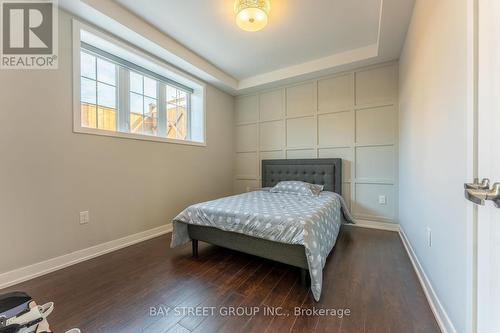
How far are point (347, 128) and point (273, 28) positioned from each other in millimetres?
1907

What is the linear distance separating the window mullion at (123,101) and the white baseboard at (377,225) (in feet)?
12.2

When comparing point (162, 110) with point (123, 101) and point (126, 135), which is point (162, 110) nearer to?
point (123, 101)

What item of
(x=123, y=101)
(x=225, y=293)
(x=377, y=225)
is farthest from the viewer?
(x=377, y=225)

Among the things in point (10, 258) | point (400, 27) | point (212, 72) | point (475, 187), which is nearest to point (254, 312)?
point (475, 187)

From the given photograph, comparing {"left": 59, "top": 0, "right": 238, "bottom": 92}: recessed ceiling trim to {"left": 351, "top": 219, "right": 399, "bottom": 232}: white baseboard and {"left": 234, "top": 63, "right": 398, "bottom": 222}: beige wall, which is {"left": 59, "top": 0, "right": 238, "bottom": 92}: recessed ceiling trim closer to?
{"left": 234, "top": 63, "right": 398, "bottom": 222}: beige wall

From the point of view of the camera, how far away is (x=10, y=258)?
1759mm

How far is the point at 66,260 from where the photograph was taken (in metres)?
2.08

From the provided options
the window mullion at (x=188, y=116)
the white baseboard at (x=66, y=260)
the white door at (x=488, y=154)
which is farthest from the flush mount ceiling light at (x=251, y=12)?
the white baseboard at (x=66, y=260)

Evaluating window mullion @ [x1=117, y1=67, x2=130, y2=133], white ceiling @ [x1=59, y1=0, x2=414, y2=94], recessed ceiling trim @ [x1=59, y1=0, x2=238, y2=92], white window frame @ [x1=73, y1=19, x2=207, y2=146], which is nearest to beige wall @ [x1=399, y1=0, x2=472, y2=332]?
white ceiling @ [x1=59, y1=0, x2=414, y2=94]

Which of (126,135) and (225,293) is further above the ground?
(126,135)

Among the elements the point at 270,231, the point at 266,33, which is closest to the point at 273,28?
the point at 266,33

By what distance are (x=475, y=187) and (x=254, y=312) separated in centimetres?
139

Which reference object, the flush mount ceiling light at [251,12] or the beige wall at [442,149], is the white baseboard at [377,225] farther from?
the flush mount ceiling light at [251,12]

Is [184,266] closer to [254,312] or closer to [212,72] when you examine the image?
[254,312]
